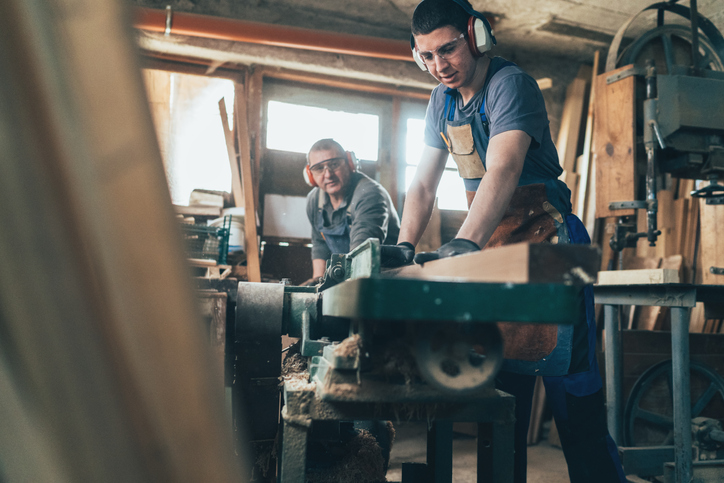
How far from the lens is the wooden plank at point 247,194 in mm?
3930

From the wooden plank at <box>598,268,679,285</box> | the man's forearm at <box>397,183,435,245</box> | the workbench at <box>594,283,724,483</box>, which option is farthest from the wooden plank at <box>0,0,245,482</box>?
the wooden plank at <box>598,268,679,285</box>

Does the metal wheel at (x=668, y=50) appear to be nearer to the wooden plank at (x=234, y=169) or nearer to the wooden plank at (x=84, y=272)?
the wooden plank at (x=234, y=169)

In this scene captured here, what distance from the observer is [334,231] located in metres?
3.27

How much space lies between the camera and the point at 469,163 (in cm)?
165

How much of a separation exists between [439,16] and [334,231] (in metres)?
1.98

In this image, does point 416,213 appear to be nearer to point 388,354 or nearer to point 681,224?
point 388,354

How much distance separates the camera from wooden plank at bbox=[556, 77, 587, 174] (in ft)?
15.3

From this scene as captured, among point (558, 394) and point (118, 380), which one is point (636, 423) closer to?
point (558, 394)

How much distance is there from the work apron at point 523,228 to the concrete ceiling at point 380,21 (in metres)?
2.80

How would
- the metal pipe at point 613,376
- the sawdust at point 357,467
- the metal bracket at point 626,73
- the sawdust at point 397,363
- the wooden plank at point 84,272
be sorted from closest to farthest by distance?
the wooden plank at point 84,272 → the sawdust at point 397,363 → the sawdust at point 357,467 → the metal pipe at point 613,376 → the metal bracket at point 626,73

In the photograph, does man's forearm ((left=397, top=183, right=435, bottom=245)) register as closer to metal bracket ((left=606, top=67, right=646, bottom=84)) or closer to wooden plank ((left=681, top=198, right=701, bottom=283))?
metal bracket ((left=606, top=67, right=646, bottom=84))

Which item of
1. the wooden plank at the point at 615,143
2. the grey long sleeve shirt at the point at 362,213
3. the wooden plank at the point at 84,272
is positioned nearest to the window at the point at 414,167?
the grey long sleeve shirt at the point at 362,213

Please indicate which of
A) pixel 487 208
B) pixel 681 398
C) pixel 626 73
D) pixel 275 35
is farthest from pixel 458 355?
pixel 275 35

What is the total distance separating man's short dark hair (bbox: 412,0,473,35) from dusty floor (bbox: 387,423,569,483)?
235cm
